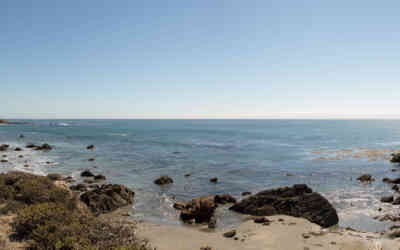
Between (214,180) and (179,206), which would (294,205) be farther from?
(214,180)

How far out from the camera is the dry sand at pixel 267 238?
1248cm

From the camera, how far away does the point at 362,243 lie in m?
12.8

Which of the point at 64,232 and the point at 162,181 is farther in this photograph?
the point at 162,181

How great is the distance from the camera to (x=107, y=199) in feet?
61.3

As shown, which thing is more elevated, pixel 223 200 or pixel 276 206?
pixel 276 206

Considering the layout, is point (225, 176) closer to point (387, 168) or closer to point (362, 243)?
point (362, 243)

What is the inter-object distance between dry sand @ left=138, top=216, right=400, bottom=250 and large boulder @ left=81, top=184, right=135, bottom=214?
13.7 ft

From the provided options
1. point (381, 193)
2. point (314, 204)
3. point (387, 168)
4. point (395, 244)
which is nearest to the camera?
point (395, 244)

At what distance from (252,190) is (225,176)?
269 inches

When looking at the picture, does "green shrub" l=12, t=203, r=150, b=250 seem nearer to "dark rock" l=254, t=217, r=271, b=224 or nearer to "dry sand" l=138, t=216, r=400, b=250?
"dry sand" l=138, t=216, r=400, b=250

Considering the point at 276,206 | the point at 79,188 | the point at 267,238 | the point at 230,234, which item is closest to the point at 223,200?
the point at 276,206

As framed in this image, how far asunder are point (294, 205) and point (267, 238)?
5781mm

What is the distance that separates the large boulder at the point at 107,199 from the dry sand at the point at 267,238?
4181 millimetres

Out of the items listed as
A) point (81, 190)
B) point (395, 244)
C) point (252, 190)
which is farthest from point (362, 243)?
point (81, 190)
